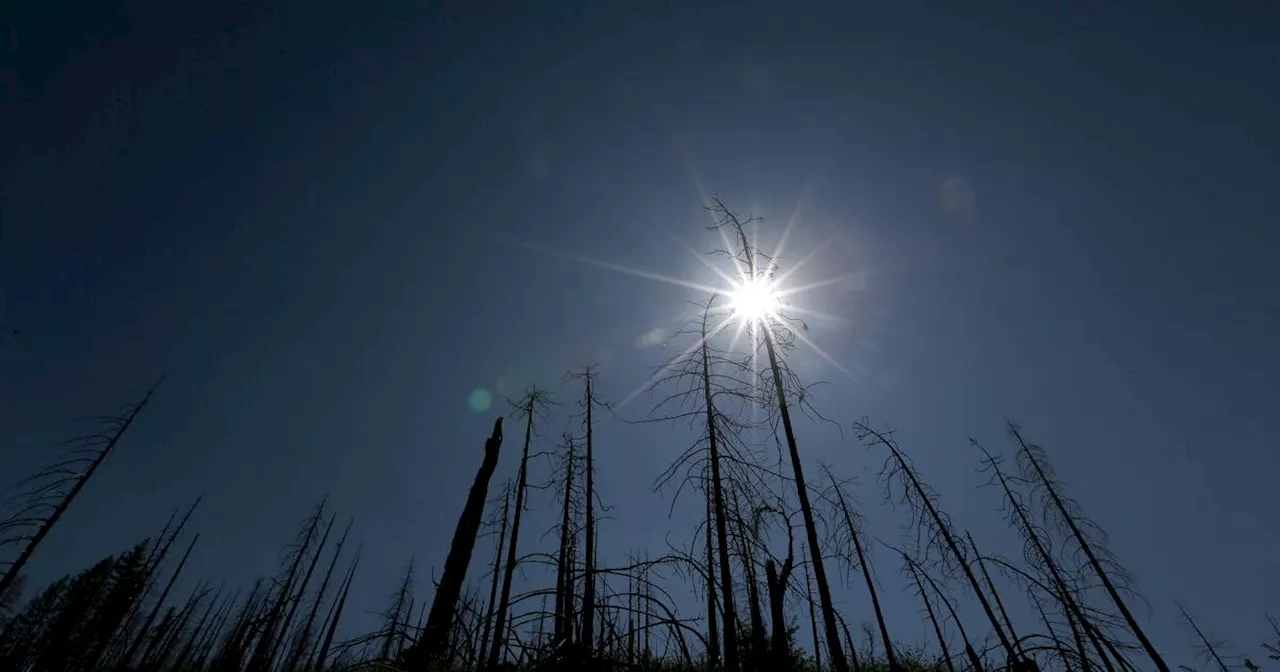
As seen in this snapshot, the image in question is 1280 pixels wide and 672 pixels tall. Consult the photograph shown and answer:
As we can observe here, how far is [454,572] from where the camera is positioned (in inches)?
396

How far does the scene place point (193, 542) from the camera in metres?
49.9

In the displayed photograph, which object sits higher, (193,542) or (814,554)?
(193,542)

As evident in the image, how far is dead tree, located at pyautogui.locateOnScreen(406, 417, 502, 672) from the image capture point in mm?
7500

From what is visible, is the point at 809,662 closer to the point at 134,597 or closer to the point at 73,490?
the point at 73,490

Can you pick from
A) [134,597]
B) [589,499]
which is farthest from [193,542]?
[589,499]

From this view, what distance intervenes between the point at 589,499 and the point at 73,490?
2752 centimetres

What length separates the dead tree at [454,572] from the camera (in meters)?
7.50

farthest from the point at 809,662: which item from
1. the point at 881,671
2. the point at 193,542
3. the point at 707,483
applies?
the point at 193,542

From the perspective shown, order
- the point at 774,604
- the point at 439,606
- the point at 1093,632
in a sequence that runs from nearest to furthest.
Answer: the point at 774,604
the point at 439,606
the point at 1093,632

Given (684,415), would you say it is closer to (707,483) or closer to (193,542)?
(707,483)

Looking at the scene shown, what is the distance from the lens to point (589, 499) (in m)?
17.6

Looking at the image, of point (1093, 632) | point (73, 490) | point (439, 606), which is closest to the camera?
point (439, 606)

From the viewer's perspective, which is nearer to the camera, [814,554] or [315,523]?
[814,554]

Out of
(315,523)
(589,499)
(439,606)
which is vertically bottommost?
(439,606)
